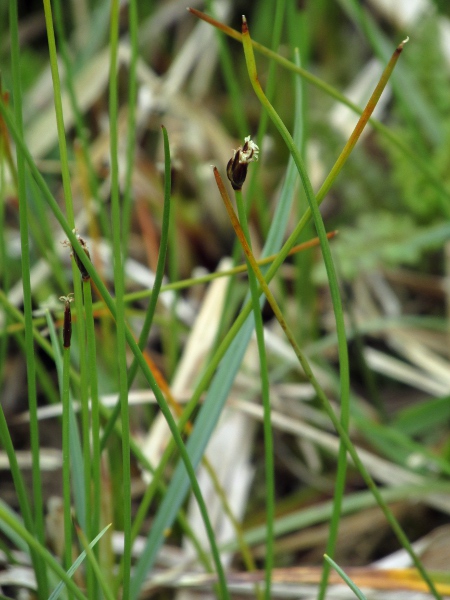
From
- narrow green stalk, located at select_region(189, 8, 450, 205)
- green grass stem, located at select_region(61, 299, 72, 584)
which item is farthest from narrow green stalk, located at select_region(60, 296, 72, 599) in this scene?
narrow green stalk, located at select_region(189, 8, 450, 205)

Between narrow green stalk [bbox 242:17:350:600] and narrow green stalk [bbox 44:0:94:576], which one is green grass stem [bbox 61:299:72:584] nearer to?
narrow green stalk [bbox 44:0:94:576]

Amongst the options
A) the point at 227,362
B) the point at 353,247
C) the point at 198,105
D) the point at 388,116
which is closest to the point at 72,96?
the point at 227,362

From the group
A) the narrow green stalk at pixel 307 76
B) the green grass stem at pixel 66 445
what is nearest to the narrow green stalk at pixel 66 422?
the green grass stem at pixel 66 445

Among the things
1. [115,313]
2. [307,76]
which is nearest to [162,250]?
[115,313]

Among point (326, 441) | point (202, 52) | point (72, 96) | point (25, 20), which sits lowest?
point (326, 441)

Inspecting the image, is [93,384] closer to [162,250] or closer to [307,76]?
[162,250]

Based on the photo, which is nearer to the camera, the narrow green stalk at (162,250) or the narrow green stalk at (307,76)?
the narrow green stalk at (162,250)

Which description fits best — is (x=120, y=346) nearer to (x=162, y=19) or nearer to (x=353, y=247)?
(x=353, y=247)

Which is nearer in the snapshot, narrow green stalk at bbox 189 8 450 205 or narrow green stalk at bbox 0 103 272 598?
narrow green stalk at bbox 0 103 272 598

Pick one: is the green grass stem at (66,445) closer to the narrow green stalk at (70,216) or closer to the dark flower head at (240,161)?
the narrow green stalk at (70,216)
